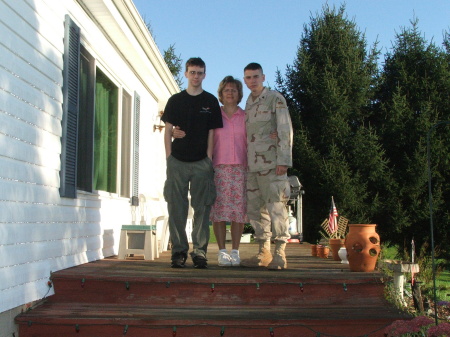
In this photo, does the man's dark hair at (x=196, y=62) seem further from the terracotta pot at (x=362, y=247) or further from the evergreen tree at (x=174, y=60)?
the evergreen tree at (x=174, y=60)

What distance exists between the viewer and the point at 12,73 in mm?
3348

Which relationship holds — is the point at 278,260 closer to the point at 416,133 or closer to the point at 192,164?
the point at 192,164

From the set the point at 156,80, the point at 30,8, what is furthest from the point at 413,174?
the point at 30,8

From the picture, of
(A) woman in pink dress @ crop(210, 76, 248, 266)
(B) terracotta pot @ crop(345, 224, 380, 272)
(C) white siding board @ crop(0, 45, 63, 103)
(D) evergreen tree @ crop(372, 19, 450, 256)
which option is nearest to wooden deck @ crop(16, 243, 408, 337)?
(B) terracotta pot @ crop(345, 224, 380, 272)

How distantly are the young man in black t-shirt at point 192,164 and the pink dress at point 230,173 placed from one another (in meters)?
0.10

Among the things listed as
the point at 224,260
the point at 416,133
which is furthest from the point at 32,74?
the point at 416,133

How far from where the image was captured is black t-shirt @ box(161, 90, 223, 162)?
4.42 m

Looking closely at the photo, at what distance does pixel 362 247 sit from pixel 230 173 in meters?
1.16

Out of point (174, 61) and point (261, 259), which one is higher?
point (174, 61)

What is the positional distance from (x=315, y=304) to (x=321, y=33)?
10.9 meters

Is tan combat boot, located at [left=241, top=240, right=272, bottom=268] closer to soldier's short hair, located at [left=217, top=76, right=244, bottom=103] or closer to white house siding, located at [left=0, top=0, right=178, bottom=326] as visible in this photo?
soldier's short hair, located at [left=217, top=76, right=244, bottom=103]

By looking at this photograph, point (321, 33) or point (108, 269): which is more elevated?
point (321, 33)

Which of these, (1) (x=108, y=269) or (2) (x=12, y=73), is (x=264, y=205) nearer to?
(1) (x=108, y=269)

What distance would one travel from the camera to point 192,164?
4.41 meters
